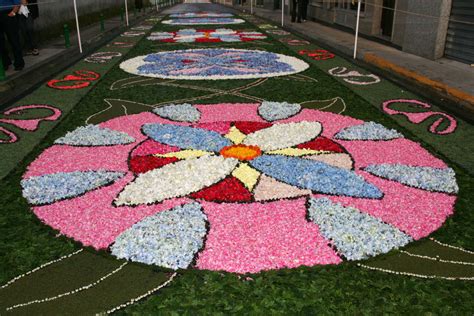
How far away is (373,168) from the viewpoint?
12.8ft

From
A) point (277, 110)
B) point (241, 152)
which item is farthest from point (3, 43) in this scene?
point (241, 152)

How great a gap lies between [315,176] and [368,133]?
1.37 m

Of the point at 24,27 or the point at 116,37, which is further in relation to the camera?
the point at 116,37

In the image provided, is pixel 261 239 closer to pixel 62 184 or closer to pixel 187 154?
pixel 187 154

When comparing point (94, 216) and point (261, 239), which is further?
point (94, 216)

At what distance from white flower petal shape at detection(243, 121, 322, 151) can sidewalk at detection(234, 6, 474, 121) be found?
212 cm

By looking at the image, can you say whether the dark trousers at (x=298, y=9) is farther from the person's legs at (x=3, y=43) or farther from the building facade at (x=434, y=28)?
the person's legs at (x=3, y=43)

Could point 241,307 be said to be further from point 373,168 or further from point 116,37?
point 116,37

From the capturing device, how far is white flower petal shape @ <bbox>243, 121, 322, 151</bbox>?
4.41m

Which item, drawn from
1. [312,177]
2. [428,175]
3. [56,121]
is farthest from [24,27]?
[428,175]

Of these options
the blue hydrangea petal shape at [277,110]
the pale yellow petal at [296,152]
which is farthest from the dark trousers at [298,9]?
the pale yellow petal at [296,152]

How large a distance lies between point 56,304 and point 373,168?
106 inches

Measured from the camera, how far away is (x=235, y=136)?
4.64 meters

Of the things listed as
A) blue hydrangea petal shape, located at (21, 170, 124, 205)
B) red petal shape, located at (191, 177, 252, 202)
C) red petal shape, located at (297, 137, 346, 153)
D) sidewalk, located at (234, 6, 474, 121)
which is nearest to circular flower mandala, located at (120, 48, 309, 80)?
sidewalk, located at (234, 6, 474, 121)
